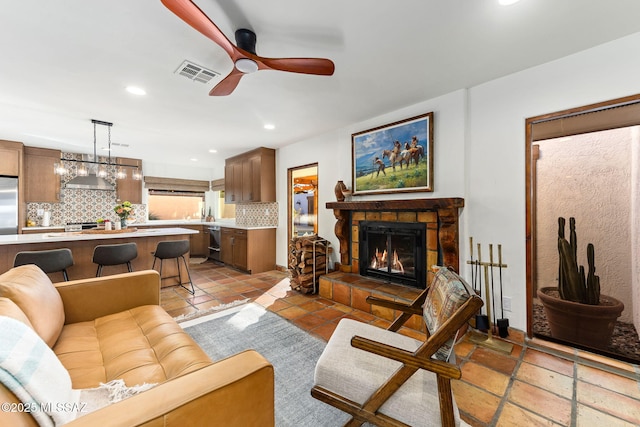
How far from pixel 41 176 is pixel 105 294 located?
5036mm

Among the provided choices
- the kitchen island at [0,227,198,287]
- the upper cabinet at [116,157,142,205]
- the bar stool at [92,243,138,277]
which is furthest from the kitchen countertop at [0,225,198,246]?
the upper cabinet at [116,157,142,205]

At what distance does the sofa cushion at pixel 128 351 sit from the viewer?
1267mm

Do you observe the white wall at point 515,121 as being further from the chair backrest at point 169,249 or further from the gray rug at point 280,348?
the chair backrest at point 169,249

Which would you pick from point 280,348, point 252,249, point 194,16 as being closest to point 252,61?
point 194,16

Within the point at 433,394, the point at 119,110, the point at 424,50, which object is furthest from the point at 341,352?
the point at 119,110

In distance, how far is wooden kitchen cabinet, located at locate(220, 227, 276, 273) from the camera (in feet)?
16.4

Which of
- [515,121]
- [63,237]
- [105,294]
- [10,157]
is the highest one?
[10,157]

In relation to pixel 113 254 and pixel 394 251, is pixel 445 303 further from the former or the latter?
pixel 113 254

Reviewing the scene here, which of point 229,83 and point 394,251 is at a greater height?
point 229,83

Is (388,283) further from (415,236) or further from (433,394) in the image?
(433,394)

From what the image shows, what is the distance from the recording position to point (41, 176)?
5.10 meters

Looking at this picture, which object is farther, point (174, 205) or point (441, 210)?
point (174, 205)

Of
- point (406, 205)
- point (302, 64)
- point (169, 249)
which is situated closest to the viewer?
point (302, 64)

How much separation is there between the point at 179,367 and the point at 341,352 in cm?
81
